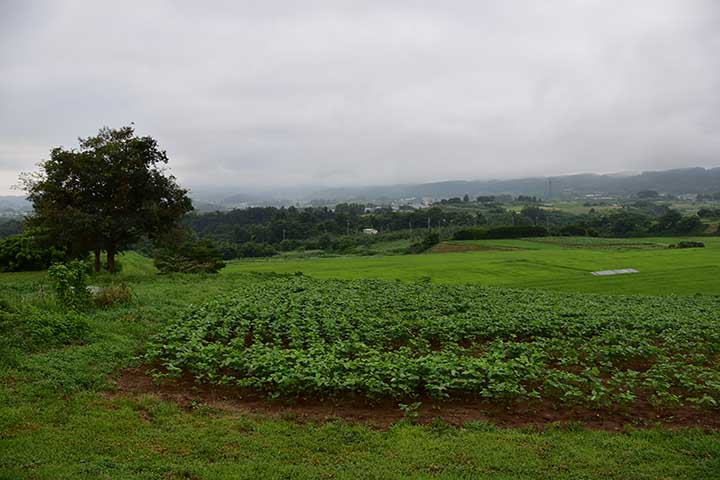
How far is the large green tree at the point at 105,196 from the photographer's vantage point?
982 inches

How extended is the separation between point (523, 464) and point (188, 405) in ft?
18.6

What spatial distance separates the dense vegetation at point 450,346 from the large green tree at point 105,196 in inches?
385

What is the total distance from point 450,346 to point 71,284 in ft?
37.7

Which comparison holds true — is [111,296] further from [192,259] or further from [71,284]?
[192,259]

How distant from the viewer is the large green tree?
2495cm

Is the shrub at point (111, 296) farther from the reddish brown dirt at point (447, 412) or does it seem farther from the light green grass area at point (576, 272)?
the light green grass area at point (576, 272)

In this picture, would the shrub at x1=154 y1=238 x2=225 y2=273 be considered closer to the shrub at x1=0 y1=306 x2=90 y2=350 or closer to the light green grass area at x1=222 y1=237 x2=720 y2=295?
the light green grass area at x1=222 y1=237 x2=720 y2=295

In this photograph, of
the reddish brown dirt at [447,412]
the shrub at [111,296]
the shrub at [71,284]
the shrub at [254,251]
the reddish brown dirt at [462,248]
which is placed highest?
the shrub at [71,284]

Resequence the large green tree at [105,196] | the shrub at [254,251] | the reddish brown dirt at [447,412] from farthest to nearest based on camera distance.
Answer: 1. the shrub at [254,251]
2. the large green tree at [105,196]
3. the reddish brown dirt at [447,412]

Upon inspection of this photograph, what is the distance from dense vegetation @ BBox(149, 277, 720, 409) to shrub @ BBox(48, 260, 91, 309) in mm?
3210

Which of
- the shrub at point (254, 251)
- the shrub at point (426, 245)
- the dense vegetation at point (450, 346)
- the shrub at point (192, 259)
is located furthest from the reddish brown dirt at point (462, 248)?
the dense vegetation at point (450, 346)

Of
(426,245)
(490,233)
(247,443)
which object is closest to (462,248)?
(426,245)

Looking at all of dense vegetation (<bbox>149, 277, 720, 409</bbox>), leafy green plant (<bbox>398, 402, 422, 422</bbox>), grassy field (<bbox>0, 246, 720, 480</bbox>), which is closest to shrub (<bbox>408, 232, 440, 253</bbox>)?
dense vegetation (<bbox>149, 277, 720, 409</bbox>)

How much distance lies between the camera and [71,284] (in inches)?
582
